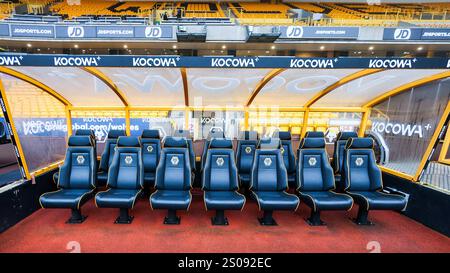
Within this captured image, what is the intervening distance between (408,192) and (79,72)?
226 inches

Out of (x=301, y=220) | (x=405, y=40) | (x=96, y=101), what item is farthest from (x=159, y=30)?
(x=405, y=40)

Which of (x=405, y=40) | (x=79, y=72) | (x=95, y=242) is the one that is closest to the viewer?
(x=95, y=242)

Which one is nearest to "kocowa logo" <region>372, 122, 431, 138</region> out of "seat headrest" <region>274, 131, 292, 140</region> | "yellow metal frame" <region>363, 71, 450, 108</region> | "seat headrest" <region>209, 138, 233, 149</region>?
"yellow metal frame" <region>363, 71, 450, 108</region>

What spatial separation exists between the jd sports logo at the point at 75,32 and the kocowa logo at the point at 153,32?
380 cm

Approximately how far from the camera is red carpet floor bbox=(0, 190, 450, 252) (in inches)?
102

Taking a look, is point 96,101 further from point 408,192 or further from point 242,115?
point 408,192

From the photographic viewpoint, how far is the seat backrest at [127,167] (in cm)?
321

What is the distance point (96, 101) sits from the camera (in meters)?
4.59

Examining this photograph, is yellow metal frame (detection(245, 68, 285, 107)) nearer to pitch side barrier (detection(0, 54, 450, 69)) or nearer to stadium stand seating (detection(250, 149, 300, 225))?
pitch side barrier (detection(0, 54, 450, 69))

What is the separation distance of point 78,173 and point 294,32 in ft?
43.9

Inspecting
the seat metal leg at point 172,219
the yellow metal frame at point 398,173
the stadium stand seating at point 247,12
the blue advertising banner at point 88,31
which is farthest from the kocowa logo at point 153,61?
the stadium stand seating at point 247,12

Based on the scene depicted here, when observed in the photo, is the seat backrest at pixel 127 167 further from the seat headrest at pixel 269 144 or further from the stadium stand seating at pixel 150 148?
the seat headrest at pixel 269 144

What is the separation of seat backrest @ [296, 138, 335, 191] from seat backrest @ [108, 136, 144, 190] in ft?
8.19

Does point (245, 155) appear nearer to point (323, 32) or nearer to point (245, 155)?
point (245, 155)
